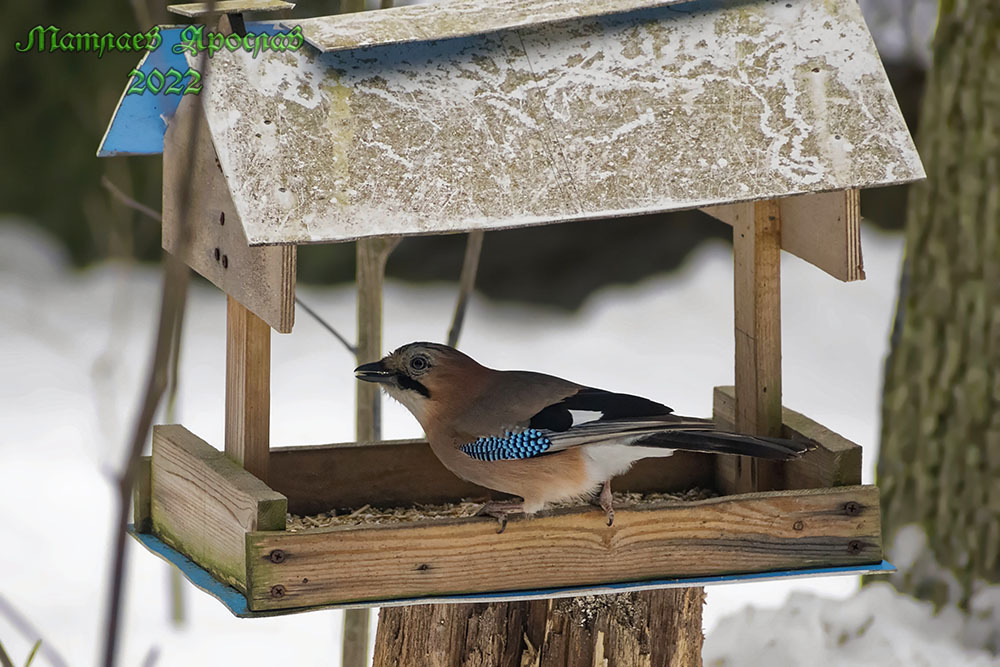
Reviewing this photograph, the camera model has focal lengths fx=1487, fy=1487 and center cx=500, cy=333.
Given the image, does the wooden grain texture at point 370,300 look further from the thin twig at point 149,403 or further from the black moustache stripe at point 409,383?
the thin twig at point 149,403

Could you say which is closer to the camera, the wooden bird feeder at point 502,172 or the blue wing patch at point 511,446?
the wooden bird feeder at point 502,172

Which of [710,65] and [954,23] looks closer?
[710,65]

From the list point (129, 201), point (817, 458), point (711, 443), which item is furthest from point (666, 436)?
point (129, 201)

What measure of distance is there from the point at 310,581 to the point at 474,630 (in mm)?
655

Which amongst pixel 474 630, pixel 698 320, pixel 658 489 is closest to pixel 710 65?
pixel 658 489

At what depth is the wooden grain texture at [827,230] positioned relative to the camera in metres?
3.09

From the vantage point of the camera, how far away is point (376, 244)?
13.3 feet

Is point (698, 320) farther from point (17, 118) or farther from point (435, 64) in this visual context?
point (435, 64)

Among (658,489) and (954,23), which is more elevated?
(954,23)

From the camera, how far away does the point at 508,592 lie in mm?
2924

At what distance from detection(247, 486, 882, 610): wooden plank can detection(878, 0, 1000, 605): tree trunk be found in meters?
1.95

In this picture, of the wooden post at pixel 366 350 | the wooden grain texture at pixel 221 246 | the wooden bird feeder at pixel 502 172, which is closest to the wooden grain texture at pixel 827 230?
the wooden bird feeder at pixel 502 172

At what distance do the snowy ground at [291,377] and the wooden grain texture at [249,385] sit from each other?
2488mm

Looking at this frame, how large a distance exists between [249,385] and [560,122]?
844mm
